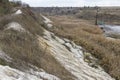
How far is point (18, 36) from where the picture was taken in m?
13.4

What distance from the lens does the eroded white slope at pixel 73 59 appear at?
563 inches

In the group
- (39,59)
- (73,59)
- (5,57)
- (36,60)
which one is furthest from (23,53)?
(73,59)

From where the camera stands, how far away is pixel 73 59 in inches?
650

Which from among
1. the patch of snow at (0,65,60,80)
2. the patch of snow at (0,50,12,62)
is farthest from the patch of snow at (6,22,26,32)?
the patch of snow at (0,65,60,80)

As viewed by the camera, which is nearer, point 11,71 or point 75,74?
point 11,71

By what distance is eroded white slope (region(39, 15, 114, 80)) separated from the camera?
46.9ft

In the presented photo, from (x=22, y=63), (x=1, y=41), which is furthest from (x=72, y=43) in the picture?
(x=22, y=63)

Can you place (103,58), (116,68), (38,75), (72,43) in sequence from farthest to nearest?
(72,43)
(103,58)
(116,68)
(38,75)

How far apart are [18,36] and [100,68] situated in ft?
16.8

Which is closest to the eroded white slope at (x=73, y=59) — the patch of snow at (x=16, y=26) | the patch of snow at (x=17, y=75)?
the patch of snow at (x=16, y=26)

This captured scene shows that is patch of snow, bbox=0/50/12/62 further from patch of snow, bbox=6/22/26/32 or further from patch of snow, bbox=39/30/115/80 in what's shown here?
patch of snow, bbox=6/22/26/32

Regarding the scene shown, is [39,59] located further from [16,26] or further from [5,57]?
[16,26]

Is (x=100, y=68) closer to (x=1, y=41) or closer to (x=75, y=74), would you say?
(x=75, y=74)

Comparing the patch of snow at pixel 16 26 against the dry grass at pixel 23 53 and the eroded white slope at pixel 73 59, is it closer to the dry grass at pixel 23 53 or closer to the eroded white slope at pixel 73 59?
the dry grass at pixel 23 53
